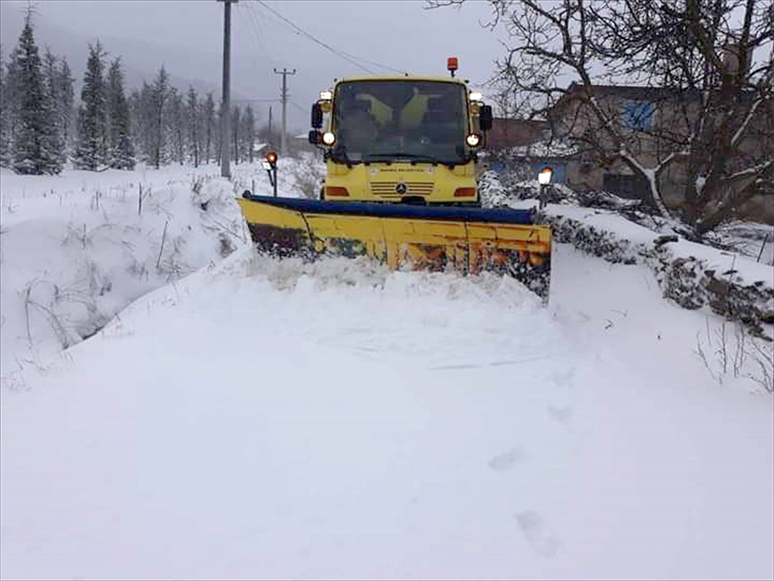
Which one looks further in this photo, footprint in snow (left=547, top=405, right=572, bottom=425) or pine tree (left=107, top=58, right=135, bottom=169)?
pine tree (left=107, top=58, right=135, bottom=169)

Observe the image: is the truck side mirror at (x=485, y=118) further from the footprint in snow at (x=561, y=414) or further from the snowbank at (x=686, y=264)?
the footprint in snow at (x=561, y=414)

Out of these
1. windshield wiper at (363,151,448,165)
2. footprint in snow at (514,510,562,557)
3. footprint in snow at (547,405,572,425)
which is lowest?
footprint in snow at (514,510,562,557)

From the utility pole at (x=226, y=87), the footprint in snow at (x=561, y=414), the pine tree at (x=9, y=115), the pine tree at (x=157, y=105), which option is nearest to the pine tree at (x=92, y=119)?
the pine tree at (x=9, y=115)

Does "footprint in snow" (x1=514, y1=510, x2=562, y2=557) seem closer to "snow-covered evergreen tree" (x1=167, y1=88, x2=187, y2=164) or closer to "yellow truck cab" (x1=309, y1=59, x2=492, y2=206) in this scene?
"yellow truck cab" (x1=309, y1=59, x2=492, y2=206)

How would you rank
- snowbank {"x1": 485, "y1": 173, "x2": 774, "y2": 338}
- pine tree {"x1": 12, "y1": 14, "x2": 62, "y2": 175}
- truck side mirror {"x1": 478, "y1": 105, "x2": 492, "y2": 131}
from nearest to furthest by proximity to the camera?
snowbank {"x1": 485, "y1": 173, "x2": 774, "y2": 338}
truck side mirror {"x1": 478, "y1": 105, "x2": 492, "y2": 131}
pine tree {"x1": 12, "y1": 14, "x2": 62, "y2": 175}

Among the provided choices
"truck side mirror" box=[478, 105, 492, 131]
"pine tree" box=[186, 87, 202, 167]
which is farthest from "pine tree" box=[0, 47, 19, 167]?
"truck side mirror" box=[478, 105, 492, 131]

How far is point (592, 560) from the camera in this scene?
2666 mm

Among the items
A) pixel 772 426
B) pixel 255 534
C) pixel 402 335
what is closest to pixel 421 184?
pixel 402 335

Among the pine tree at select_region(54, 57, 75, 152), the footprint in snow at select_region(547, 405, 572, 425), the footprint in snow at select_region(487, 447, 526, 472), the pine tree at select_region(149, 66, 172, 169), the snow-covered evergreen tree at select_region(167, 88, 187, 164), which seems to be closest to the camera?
the footprint in snow at select_region(487, 447, 526, 472)

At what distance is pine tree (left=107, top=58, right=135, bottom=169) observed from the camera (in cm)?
5181

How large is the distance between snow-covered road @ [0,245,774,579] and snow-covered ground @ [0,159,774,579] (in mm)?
15

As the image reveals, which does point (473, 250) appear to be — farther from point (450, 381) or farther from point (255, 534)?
point (255, 534)

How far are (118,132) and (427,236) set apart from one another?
54.2 m

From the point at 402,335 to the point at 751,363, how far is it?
2755mm
